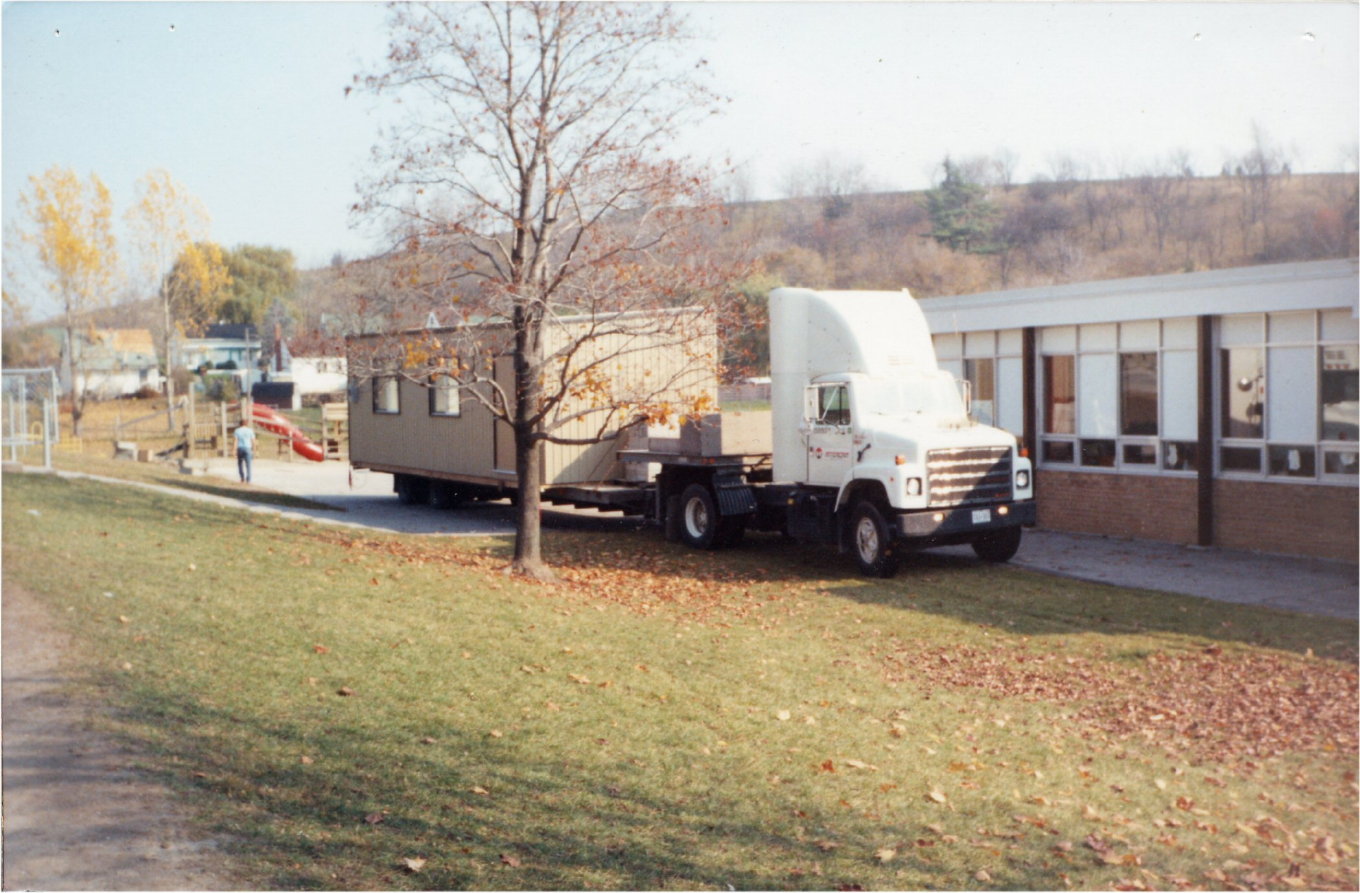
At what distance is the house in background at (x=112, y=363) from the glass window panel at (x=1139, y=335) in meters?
25.2

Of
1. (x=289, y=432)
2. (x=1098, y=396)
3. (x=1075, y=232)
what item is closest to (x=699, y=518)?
(x=1098, y=396)

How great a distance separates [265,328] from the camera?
50.1 meters

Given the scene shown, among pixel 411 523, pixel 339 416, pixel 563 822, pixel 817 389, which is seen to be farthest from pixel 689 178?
pixel 339 416

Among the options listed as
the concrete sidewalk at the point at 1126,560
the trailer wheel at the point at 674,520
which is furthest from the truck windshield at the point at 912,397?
the trailer wheel at the point at 674,520

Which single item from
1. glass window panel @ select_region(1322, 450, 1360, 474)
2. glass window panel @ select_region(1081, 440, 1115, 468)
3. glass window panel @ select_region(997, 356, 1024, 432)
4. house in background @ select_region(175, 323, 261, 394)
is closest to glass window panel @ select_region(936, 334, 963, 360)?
glass window panel @ select_region(997, 356, 1024, 432)

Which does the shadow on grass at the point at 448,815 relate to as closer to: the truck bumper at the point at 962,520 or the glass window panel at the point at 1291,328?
the truck bumper at the point at 962,520

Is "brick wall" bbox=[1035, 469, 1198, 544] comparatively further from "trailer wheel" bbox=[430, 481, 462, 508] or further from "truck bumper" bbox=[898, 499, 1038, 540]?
"trailer wheel" bbox=[430, 481, 462, 508]

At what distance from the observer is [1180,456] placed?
672 inches

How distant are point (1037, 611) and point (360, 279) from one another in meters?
8.17

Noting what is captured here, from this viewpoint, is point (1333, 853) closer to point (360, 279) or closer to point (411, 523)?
point (360, 279)

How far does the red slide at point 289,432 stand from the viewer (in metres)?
39.5

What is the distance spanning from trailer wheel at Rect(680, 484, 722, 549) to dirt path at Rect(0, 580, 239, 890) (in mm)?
9965

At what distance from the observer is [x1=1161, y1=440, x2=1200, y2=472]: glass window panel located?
1683 cm

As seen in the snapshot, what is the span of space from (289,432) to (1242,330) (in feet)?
107
